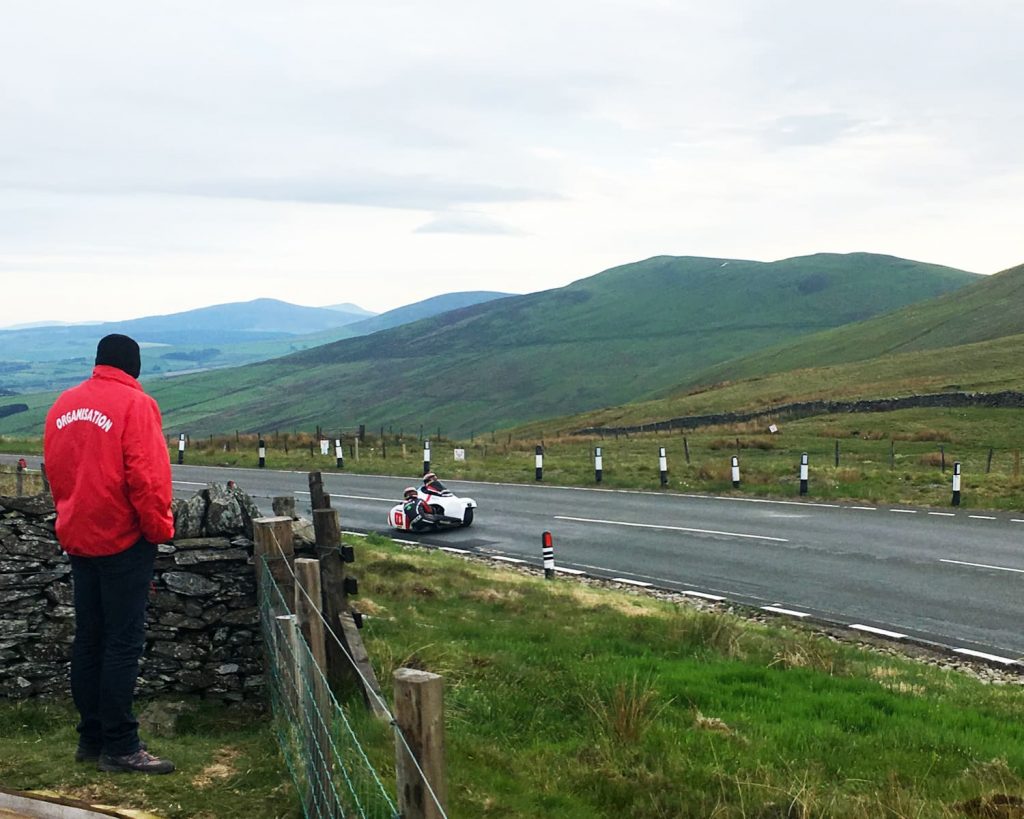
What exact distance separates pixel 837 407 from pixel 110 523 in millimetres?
41648

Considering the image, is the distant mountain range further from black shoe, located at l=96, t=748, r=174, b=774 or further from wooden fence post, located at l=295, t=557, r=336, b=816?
black shoe, located at l=96, t=748, r=174, b=774

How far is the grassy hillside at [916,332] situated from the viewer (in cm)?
9112

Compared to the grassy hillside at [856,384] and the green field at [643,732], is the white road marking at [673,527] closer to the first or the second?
the green field at [643,732]

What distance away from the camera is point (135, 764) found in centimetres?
566

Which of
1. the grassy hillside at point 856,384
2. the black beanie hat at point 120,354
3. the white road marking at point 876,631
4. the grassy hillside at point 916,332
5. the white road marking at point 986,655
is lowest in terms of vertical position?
the white road marking at point 986,655

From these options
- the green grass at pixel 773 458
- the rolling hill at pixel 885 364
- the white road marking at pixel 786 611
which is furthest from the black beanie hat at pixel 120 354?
the rolling hill at pixel 885 364

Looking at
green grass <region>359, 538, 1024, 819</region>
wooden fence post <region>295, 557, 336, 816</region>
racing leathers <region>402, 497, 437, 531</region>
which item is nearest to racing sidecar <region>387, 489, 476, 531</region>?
racing leathers <region>402, 497, 437, 531</region>

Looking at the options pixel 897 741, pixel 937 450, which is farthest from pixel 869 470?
pixel 897 741

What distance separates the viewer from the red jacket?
5484 millimetres

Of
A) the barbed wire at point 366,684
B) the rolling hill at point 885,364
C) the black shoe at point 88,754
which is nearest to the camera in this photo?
the barbed wire at point 366,684

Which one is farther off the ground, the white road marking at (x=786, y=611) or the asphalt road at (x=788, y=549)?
the asphalt road at (x=788, y=549)

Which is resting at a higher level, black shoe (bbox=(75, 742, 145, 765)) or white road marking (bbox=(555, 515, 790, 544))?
black shoe (bbox=(75, 742, 145, 765))

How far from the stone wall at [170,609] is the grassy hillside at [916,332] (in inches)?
3371

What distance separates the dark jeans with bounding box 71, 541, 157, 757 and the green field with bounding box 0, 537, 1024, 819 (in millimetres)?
279
